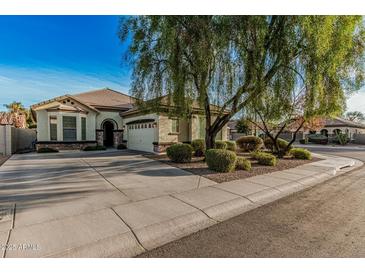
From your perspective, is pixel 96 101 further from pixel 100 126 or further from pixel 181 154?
pixel 181 154

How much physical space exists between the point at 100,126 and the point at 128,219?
16.2 metres

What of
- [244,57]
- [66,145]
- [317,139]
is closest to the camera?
[244,57]

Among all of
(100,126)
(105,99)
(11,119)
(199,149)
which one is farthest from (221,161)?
(11,119)

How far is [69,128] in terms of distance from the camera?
15727 mm

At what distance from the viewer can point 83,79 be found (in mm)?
13047

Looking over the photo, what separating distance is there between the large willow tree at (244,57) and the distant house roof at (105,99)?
365 inches

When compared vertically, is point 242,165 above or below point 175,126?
below

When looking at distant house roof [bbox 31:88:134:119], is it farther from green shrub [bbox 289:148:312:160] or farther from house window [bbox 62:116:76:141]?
green shrub [bbox 289:148:312:160]

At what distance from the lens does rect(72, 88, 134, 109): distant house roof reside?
18.4 meters

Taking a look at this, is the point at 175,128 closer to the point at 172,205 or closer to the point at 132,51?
the point at 132,51

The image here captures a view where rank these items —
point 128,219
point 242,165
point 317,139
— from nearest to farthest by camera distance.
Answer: point 128,219, point 242,165, point 317,139

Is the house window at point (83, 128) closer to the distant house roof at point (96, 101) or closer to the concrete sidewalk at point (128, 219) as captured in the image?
the distant house roof at point (96, 101)

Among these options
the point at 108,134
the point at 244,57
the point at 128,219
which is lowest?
the point at 128,219

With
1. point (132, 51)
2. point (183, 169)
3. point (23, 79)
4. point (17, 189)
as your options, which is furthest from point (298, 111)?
point (23, 79)
